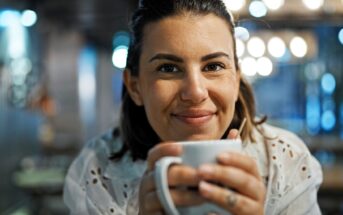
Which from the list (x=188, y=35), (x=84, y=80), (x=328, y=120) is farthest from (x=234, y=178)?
(x=84, y=80)

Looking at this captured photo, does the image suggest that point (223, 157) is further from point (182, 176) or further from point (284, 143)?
point (284, 143)

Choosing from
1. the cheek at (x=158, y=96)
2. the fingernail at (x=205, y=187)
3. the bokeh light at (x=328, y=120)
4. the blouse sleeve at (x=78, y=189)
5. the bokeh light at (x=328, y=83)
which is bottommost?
the bokeh light at (x=328, y=120)

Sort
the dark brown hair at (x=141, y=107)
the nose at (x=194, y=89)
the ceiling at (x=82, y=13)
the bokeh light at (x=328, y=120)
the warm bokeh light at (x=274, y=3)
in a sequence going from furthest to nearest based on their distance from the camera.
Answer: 1. the bokeh light at (x=328, y=120)
2. the ceiling at (x=82, y=13)
3. the warm bokeh light at (x=274, y=3)
4. the dark brown hair at (x=141, y=107)
5. the nose at (x=194, y=89)

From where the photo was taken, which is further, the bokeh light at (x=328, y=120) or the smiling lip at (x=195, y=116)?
the bokeh light at (x=328, y=120)

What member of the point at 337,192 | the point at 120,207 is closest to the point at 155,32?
the point at 120,207

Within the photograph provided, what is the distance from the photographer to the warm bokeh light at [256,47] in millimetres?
4478

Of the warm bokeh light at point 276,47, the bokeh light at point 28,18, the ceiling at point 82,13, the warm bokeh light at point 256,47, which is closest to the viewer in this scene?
the warm bokeh light at point 256,47

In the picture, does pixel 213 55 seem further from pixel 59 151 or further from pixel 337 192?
pixel 59 151

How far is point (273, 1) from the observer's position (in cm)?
410

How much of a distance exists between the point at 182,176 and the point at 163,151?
52mm

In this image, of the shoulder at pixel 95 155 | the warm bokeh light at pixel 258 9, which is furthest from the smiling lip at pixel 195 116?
the warm bokeh light at pixel 258 9

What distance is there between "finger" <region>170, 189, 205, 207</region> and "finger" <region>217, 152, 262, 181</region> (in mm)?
56

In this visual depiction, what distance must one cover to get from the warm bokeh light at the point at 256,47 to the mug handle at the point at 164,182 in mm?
3861

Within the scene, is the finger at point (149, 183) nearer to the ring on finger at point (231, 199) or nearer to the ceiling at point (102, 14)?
the ring on finger at point (231, 199)
